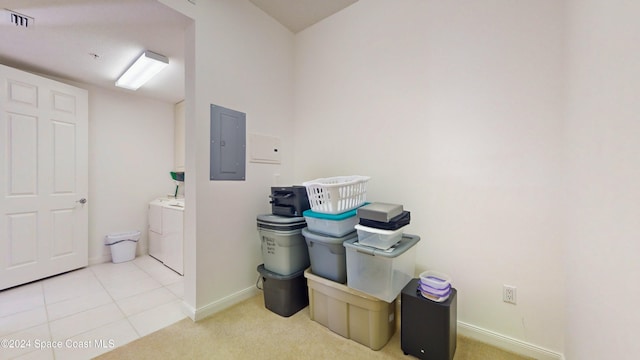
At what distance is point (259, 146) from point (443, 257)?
1.90m

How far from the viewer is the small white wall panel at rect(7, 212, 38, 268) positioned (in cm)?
241

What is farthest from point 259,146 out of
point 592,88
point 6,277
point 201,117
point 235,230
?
point 6,277

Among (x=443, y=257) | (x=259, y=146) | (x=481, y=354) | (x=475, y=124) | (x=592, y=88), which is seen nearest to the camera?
(x=592, y=88)

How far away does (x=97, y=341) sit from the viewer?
1589 millimetres

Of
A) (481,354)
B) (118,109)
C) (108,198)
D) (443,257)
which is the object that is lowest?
(481,354)

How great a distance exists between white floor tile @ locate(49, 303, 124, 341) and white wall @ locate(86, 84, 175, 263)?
1602 millimetres

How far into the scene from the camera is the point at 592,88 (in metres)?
1.00

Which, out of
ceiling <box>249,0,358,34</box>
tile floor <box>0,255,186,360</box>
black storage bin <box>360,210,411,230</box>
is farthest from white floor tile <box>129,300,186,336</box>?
ceiling <box>249,0,358,34</box>

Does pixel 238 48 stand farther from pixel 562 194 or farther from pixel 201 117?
pixel 562 194

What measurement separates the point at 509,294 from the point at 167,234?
3.53m

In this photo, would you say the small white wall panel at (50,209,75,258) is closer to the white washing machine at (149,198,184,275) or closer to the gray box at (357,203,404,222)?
the white washing machine at (149,198,184,275)

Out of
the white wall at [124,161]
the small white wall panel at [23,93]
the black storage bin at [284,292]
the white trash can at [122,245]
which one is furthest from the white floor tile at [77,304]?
the small white wall panel at [23,93]

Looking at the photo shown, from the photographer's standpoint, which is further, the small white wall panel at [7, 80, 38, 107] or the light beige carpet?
the small white wall panel at [7, 80, 38, 107]

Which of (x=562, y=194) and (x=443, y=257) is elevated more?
(x=562, y=194)
